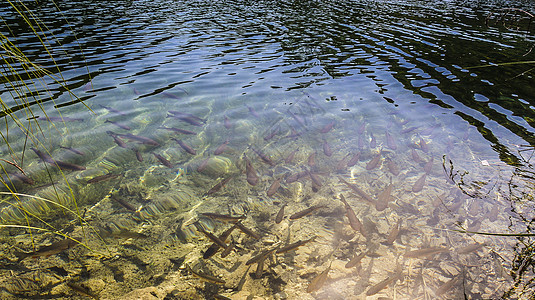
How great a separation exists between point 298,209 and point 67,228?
3170 mm

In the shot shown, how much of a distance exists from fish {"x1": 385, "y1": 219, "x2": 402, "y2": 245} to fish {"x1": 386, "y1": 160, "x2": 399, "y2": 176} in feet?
4.10

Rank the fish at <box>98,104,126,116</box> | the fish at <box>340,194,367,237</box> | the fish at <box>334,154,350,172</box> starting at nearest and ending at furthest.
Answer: the fish at <box>340,194,367,237</box> → the fish at <box>334,154,350,172</box> → the fish at <box>98,104,126,116</box>

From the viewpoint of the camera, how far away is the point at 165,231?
4.13 metres

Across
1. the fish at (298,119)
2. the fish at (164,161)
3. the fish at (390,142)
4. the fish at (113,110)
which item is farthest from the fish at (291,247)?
the fish at (113,110)

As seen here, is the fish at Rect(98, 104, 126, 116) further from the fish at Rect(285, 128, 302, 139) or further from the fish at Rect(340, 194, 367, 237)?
the fish at Rect(340, 194, 367, 237)

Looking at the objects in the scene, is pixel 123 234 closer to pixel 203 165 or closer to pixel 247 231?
pixel 247 231

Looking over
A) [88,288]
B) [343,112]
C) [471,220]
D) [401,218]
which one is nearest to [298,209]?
[401,218]

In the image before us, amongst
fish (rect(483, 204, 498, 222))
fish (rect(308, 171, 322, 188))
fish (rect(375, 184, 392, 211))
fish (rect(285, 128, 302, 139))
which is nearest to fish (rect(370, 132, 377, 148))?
fish (rect(375, 184, 392, 211))

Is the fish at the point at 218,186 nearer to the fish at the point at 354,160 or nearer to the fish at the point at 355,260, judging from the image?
the fish at the point at 354,160

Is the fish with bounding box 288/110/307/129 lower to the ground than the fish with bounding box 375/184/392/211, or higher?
higher

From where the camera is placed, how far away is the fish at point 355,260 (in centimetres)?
369

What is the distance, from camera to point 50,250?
3658mm

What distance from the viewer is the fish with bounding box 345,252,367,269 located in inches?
145

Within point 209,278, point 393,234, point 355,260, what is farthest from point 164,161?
point 393,234
